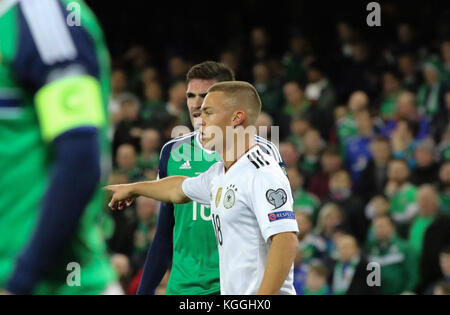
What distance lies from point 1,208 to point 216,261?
7.82ft

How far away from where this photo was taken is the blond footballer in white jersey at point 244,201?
11.1ft

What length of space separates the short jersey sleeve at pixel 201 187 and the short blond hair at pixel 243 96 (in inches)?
14.3

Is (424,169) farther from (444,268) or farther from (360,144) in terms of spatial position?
(444,268)

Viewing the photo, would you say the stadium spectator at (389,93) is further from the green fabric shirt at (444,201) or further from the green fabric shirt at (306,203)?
the green fabric shirt at (444,201)

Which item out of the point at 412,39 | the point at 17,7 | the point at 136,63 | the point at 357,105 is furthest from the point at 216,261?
the point at 136,63

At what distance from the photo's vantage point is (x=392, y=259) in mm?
7438

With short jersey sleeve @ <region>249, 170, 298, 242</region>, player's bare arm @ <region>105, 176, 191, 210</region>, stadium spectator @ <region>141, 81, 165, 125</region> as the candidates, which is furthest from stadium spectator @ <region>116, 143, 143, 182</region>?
short jersey sleeve @ <region>249, 170, 298, 242</region>

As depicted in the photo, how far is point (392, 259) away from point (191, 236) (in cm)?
329

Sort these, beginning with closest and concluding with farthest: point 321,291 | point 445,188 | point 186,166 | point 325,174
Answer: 1. point 186,166
2. point 321,291
3. point 445,188
4. point 325,174

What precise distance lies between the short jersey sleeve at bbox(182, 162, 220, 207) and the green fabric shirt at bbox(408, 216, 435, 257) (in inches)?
152

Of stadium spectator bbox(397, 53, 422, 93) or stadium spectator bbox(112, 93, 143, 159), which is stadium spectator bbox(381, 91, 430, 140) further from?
stadium spectator bbox(112, 93, 143, 159)

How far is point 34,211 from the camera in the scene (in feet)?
7.61

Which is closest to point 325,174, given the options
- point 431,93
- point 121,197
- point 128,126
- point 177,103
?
point 431,93
